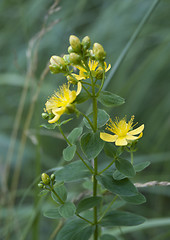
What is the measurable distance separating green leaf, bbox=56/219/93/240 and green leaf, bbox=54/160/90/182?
14 centimetres

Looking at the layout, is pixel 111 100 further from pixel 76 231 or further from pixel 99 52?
pixel 76 231

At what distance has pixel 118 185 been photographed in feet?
2.67

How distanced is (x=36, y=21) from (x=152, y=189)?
5.87ft

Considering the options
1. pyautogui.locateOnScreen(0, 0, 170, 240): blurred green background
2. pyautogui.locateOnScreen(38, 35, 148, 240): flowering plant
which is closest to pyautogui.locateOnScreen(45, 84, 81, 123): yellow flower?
pyautogui.locateOnScreen(38, 35, 148, 240): flowering plant

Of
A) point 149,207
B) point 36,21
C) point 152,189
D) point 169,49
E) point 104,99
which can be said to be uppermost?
point 36,21

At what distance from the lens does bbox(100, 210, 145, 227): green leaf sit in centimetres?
86

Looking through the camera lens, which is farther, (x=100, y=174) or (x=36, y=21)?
(x=36, y=21)

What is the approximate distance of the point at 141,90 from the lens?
2156 mm

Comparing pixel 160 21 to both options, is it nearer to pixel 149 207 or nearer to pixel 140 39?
pixel 140 39

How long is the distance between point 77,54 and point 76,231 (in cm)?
48

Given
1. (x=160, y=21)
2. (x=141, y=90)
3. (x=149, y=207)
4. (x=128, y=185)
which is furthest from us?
(x=160, y=21)

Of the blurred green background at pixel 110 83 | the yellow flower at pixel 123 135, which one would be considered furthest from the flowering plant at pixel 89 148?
the blurred green background at pixel 110 83

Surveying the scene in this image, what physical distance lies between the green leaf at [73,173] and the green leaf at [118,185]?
0.06 metres

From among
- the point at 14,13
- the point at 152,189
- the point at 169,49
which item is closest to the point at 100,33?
the point at 169,49
